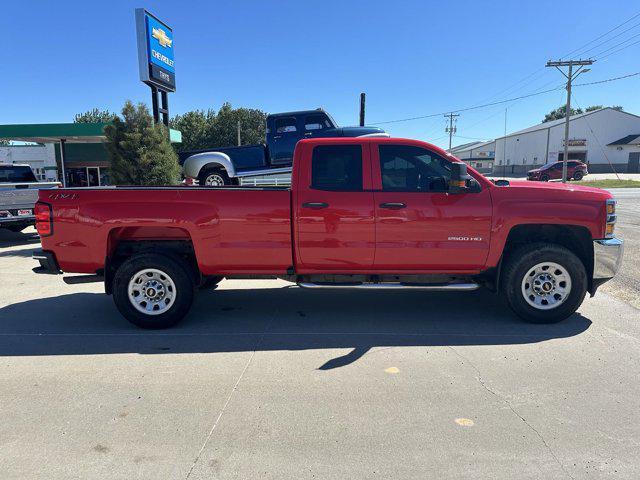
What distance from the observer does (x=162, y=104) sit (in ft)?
54.4

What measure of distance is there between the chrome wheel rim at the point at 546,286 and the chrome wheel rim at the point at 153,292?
404cm

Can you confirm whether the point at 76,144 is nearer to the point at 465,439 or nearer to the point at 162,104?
the point at 162,104

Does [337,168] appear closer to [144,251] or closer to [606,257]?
[144,251]

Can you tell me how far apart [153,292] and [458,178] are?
3.61 metres

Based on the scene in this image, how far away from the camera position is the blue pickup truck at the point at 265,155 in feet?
39.5

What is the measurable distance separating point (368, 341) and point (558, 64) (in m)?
40.4

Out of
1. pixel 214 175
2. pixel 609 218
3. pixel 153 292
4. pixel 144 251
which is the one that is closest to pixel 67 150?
pixel 214 175

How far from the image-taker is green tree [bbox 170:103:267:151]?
55.1 m

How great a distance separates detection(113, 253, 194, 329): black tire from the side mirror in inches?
123

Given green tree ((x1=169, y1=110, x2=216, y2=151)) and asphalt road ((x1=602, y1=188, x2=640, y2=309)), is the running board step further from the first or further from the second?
green tree ((x1=169, y1=110, x2=216, y2=151))

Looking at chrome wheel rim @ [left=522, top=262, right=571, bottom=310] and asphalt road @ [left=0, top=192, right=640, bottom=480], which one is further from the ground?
chrome wheel rim @ [left=522, top=262, right=571, bottom=310]

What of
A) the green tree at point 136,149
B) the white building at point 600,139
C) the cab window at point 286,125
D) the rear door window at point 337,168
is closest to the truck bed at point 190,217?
the rear door window at point 337,168

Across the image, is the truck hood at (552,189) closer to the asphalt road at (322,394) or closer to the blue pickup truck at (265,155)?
the asphalt road at (322,394)

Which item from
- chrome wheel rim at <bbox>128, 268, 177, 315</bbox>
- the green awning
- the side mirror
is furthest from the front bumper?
the green awning
